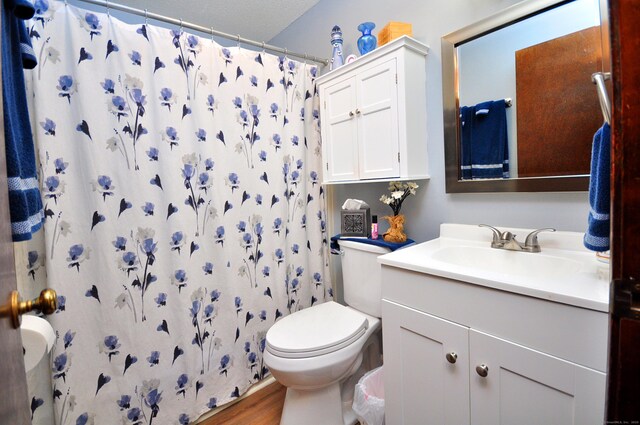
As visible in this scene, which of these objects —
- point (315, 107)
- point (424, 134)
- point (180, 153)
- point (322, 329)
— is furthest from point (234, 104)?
point (322, 329)

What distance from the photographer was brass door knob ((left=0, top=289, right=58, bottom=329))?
1.41 feet

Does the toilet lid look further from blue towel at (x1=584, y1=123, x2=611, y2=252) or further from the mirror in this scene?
blue towel at (x1=584, y1=123, x2=611, y2=252)

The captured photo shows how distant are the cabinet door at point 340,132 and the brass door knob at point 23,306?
133cm

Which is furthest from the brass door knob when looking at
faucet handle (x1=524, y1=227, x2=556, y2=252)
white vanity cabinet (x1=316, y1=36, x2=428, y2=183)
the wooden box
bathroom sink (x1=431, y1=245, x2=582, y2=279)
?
the wooden box

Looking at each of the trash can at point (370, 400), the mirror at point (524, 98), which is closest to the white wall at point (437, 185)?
the mirror at point (524, 98)

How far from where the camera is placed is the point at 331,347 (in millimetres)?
1215

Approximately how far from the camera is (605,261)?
2.93 feet

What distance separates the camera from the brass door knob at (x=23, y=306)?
43cm

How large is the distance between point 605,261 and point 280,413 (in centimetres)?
154

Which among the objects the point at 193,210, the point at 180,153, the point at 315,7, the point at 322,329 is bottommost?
the point at 322,329

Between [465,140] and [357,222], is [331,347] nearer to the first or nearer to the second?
[357,222]

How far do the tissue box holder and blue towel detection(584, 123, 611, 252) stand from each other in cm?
98

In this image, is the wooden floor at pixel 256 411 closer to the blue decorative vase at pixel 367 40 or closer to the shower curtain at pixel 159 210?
the shower curtain at pixel 159 210

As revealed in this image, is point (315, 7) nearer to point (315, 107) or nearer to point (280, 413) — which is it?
point (315, 107)
